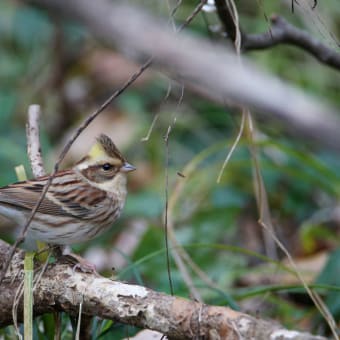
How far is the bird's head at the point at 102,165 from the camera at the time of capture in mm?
3180

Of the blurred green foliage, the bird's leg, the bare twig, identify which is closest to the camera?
the bird's leg

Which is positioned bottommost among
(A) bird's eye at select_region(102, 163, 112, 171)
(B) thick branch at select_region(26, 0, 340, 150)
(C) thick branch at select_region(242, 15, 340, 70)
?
(A) bird's eye at select_region(102, 163, 112, 171)

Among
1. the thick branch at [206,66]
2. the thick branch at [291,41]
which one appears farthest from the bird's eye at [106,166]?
the thick branch at [206,66]

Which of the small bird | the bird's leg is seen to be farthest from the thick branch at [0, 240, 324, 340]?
the small bird

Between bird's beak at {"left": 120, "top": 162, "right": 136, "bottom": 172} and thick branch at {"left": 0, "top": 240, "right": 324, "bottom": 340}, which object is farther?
bird's beak at {"left": 120, "top": 162, "right": 136, "bottom": 172}

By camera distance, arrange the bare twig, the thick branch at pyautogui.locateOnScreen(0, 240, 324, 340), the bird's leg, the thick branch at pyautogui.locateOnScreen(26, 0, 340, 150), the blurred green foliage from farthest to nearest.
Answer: the blurred green foliage → the bare twig → the bird's leg → the thick branch at pyautogui.locateOnScreen(0, 240, 324, 340) → the thick branch at pyautogui.locateOnScreen(26, 0, 340, 150)

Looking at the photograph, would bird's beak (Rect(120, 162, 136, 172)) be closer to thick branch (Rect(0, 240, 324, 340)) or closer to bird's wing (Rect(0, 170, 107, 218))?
bird's wing (Rect(0, 170, 107, 218))

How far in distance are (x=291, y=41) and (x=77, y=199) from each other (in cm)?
105

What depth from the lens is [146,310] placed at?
1.95 metres

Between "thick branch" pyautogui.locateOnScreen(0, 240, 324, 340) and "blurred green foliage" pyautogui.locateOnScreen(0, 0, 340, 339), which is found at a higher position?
"thick branch" pyautogui.locateOnScreen(0, 240, 324, 340)

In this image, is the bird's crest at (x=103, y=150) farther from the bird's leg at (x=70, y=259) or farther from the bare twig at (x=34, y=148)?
the bird's leg at (x=70, y=259)

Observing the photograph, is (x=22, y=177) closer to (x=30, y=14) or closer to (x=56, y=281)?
(x=56, y=281)

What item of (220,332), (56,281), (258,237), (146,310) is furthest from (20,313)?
(258,237)

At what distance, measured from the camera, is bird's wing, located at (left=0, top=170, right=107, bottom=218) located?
9.43ft
